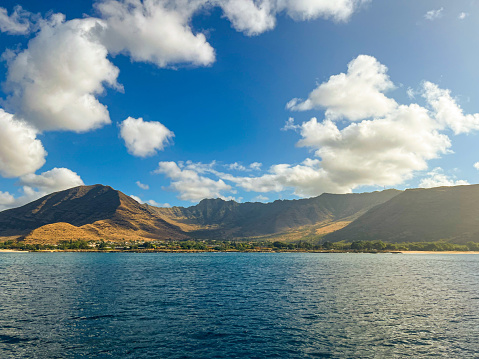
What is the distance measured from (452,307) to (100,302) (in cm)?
8166

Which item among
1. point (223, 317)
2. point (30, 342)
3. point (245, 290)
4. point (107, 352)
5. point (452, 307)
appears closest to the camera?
point (107, 352)

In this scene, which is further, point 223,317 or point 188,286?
point 188,286

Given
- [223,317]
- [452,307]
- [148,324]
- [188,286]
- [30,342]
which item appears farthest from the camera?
[188,286]

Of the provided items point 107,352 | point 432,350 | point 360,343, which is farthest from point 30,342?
point 432,350

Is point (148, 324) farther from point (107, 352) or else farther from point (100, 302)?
point (100, 302)

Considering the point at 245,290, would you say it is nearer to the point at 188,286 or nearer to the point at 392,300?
the point at 188,286

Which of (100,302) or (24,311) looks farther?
(100,302)

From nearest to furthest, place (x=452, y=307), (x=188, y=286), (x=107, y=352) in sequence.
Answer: (x=107, y=352)
(x=452, y=307)
(x=188, y=286)

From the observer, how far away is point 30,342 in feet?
139

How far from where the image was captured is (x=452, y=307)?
6756cm

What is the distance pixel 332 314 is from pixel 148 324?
3558 cm

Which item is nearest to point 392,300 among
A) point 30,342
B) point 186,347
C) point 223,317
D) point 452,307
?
point 452,307

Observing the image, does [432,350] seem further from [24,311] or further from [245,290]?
[24,311]

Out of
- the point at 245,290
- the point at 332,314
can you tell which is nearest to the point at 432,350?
the point at 332,314
